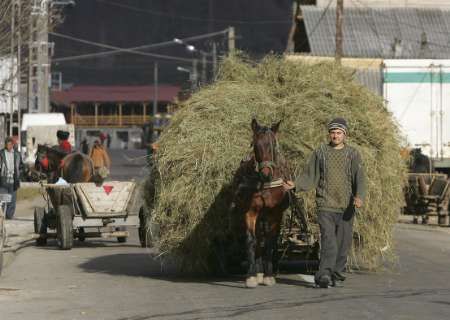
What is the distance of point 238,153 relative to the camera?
13.7 m

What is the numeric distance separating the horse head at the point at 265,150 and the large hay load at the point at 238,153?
2.68ft

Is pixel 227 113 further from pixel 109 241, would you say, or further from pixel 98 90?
pixel 98 90

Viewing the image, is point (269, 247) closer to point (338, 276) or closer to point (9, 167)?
point (338, 276)

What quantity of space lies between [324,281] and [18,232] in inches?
450

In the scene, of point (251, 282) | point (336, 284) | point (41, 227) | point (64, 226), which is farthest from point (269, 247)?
point (41, 227)

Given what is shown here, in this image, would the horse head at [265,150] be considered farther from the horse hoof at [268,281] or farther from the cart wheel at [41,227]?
the cart wheel at [41,227]

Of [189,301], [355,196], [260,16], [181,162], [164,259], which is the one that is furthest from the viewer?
[260,16]

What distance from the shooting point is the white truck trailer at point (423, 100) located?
33969mm

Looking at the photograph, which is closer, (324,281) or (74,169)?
(324,281)

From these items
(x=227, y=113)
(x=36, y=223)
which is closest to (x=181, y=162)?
(x=227, y=113)

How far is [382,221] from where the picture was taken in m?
14.0

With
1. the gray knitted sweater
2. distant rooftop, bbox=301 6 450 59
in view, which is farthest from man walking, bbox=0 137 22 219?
distant rooftop, bbox=301 6 450 59

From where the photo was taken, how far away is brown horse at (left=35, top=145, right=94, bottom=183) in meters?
20.5

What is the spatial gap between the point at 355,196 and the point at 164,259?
2.99m
